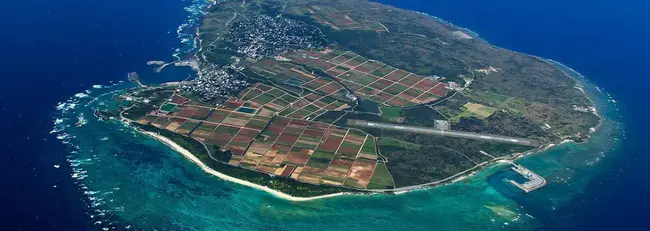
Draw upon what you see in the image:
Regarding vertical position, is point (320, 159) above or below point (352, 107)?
below

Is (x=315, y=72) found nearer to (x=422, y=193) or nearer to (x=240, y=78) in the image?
(x=240, y=78)

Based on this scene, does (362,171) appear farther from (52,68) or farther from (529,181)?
(52,68)

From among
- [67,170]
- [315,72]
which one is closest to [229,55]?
[315,72]

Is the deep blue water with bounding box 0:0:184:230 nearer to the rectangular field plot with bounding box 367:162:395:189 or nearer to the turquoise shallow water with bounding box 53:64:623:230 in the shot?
the turquoise shallow water with bounding box 53:64:623:230

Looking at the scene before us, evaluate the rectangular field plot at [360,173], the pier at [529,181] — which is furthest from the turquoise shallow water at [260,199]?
the rectangular field plot at [360,173]

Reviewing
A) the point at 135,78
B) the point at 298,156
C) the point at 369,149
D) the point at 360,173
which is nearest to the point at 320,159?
the point at 298,156

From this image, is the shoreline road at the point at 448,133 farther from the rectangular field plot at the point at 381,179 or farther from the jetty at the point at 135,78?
the jetty at the point at 135,78

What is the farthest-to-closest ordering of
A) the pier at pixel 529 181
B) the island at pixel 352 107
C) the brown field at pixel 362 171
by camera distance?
the island at pixel 352 107, the pier at pixel 529 181, the brown field at pixel 362 171
